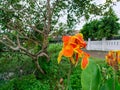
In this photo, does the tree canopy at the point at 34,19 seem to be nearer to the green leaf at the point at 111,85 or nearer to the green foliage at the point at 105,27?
the green leaf at the point at 111,85

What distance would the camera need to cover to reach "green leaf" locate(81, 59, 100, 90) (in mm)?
1156

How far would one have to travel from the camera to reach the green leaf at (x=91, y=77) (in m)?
1.16

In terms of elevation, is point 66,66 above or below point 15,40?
below

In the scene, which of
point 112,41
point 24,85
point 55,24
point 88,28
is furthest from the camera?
point 88,28

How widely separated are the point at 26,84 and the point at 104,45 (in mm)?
11159

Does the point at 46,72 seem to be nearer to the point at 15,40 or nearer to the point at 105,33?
the point at 15,40

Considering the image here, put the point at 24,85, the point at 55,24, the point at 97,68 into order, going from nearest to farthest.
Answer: the point at 97,68 → the point at 24,85 → the point at 55,24

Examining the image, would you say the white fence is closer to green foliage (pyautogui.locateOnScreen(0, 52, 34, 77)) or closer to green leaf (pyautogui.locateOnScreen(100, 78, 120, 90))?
green foliage (pyautogui.locateOnScreen(0, 52, 34, 77))

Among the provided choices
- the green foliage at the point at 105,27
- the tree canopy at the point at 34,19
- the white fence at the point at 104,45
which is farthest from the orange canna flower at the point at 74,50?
the green foliage at the point at 105,27

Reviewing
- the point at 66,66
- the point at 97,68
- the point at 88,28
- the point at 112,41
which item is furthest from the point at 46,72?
the point at 88,28

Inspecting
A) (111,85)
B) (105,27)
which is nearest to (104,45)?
(105,27)

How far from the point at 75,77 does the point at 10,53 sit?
99 centimetres

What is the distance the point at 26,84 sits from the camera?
15.0ft

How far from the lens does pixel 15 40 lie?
4.72 metres
